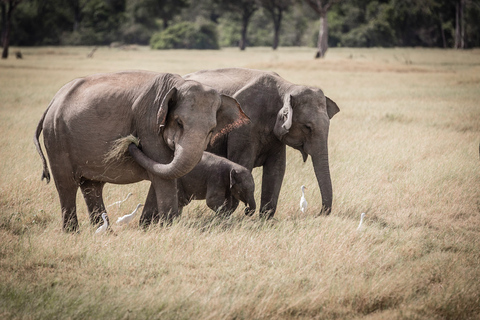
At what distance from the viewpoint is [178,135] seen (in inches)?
243

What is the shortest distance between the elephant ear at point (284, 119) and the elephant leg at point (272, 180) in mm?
716

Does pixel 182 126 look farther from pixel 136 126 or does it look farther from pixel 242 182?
pixel 242 182

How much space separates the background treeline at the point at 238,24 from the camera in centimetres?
6969

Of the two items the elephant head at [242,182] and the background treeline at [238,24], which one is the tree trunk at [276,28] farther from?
the elephant head at [242,182]

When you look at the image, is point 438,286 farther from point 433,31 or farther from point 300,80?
point 433,31

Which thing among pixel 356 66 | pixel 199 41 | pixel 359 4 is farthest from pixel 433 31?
pixel 356 66

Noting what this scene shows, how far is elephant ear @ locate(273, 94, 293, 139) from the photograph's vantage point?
283 inches

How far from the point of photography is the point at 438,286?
223 inches

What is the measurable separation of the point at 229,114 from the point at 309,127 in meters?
1.37

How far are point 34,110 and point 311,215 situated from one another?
1226 cm

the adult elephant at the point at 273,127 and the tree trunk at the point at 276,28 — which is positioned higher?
the tree trunk at the point at 276,28

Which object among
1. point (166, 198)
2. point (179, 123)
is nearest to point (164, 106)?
point (179, 123)

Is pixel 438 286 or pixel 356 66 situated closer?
pixel 438 286

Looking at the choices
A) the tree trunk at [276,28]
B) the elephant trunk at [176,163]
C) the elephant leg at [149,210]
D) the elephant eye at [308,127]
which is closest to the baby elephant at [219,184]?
the elephant leg at [149,210]
